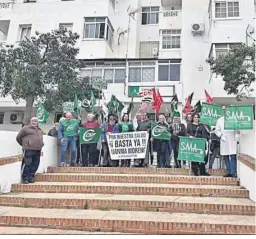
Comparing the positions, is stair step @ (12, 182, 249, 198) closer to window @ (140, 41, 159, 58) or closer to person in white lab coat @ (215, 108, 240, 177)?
person in white lab coat @ (215, 108, 240, 177)

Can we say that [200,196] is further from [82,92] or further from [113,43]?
[113,43]

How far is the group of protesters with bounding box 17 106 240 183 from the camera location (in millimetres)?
7037

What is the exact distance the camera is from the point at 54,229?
15.1 feet

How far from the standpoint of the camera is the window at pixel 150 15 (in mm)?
22078

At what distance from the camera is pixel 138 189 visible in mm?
6145

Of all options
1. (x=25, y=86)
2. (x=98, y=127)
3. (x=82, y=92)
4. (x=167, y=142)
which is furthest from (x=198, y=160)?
(x=25, y=86)

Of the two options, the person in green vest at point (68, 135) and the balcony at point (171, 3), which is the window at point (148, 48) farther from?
the person in green vest at point (68, 135)

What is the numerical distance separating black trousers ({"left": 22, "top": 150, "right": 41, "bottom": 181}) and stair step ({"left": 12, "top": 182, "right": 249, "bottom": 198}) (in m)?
0.37

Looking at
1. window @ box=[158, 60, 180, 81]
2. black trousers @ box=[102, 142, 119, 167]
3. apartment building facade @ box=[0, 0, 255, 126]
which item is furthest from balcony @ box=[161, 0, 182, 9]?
black trousers @ box=[102, 142, 119, 167]

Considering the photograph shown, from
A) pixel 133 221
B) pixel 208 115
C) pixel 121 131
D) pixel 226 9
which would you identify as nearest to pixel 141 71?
pixel 226 9

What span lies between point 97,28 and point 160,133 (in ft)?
43.6

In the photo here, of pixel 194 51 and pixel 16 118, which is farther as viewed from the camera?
pixel 16 118

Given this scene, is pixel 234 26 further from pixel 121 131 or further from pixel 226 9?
pixel 121 131

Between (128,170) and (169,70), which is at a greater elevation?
(169,70)
